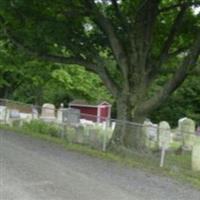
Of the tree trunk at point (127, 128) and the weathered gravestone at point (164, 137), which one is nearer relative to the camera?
the weathered gravestone at point (164, 137)

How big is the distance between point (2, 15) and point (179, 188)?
11077mm

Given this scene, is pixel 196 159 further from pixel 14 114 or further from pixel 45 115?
pixel 14 114

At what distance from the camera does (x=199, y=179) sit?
11180 millimetres

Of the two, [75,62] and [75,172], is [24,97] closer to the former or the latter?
[75,62]

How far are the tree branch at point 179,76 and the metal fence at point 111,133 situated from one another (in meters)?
0.89

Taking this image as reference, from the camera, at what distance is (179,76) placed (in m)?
14.8

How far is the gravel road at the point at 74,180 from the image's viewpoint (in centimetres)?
834

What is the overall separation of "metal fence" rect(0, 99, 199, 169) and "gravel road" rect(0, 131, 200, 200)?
176 centimetres

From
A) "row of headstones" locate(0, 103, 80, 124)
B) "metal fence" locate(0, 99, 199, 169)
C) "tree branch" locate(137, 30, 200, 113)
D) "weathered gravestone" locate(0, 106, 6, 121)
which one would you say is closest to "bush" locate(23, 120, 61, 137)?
"metal fence" locate(0, 99, 199, 169)

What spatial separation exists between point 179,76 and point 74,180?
20.9 feet

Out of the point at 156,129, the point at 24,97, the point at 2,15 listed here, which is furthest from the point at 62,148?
the point at 24,97

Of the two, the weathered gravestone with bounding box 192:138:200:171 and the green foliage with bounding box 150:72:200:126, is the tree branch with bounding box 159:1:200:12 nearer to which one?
the weathered gravestone with bounding box 192:138:200:171

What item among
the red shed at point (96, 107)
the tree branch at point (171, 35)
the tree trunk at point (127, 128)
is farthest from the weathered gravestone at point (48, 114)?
the red shed at point (96, 107)

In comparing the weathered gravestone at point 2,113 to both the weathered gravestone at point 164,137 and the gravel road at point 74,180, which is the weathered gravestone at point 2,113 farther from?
the weathered gravestone at point 164,137
